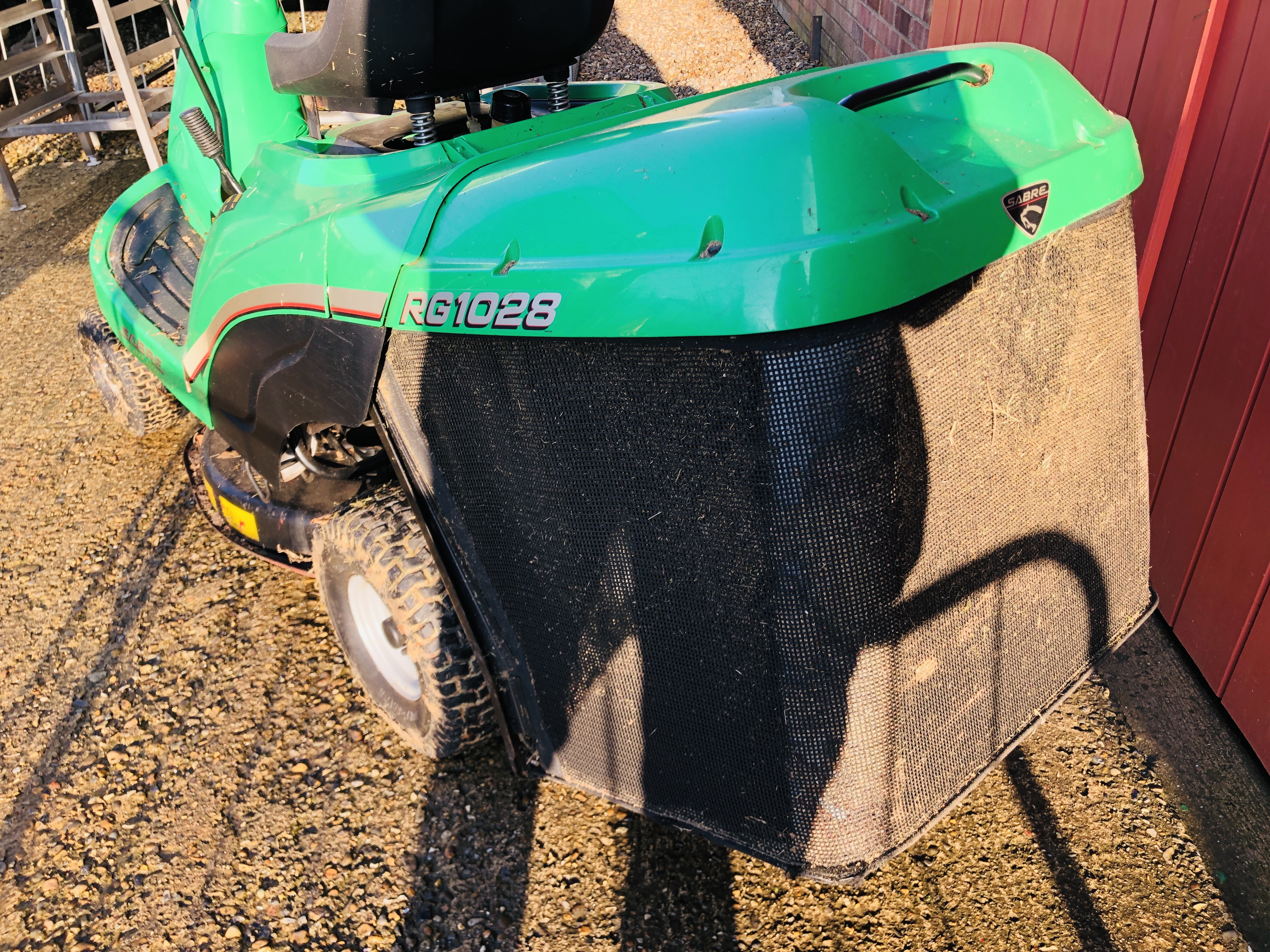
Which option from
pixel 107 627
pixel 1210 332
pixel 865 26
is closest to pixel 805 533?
pixel 1210 332

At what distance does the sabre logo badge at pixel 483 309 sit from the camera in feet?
4.97

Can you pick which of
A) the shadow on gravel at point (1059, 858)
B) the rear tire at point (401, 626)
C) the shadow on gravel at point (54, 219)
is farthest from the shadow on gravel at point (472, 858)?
the shadow on gravel at point (54, 219)

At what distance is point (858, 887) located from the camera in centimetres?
208

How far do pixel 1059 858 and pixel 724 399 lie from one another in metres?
1.41

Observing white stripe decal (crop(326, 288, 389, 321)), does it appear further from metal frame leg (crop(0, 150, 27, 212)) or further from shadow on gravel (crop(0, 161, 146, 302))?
metal frame leg (crop(0, 150, 27, 212))

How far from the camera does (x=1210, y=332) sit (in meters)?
2.38

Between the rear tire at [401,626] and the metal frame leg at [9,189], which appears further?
the metal frame leg at [9,189]

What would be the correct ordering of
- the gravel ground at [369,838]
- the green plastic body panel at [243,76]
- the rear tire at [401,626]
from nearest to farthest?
the gravel ground at [369,838], the rear tire at [401,626], the green plastic body panel at [243,76]

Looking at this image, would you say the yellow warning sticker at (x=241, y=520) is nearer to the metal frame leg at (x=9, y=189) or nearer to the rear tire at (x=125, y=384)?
the rear tire at (x=125, y=384)

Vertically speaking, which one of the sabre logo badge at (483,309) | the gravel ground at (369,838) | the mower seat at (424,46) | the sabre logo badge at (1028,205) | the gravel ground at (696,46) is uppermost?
the mower seat at (424,46)

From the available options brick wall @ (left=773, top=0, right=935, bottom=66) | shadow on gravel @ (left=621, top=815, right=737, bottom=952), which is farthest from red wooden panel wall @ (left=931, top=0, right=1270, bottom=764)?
brick wall @ (left=773, top=0, right=935, bottom=66)

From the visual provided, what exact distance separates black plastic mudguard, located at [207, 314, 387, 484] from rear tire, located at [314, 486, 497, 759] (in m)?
0.27

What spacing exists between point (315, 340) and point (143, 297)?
171 centimetres

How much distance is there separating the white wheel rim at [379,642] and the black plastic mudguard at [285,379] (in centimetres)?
36
